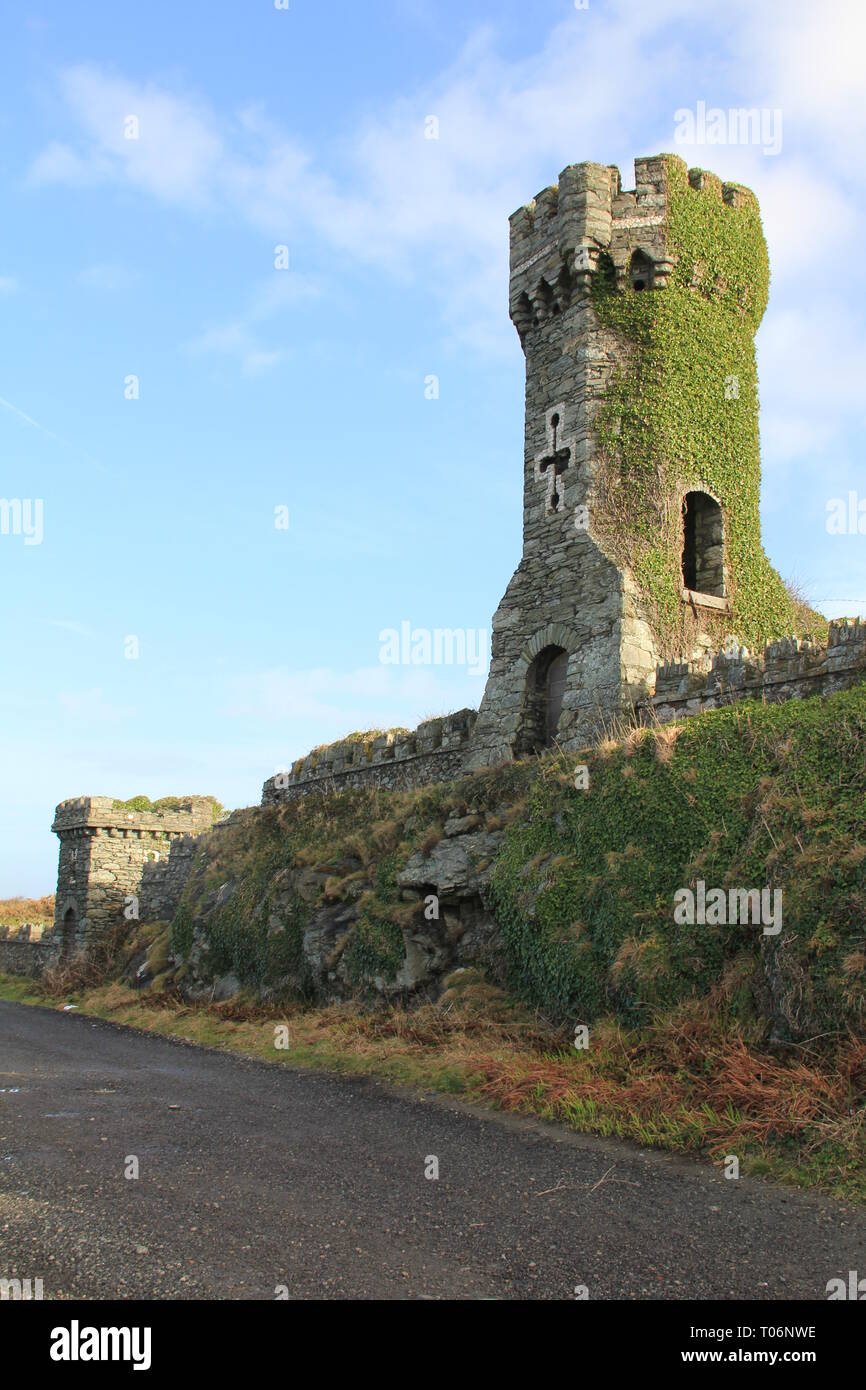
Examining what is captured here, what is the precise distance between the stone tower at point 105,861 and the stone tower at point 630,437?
49.2 feet

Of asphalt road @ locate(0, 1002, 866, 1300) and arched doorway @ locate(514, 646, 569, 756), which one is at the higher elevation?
arched doorway @ locate(514, 646, 569, 756)

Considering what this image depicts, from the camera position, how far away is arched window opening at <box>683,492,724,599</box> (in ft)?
61.0

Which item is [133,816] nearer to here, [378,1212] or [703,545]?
[703,545]

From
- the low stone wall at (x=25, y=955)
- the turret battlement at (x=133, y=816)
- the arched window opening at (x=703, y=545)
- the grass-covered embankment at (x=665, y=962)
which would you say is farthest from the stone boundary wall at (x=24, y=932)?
the arched window opening at (x=703, y=545)

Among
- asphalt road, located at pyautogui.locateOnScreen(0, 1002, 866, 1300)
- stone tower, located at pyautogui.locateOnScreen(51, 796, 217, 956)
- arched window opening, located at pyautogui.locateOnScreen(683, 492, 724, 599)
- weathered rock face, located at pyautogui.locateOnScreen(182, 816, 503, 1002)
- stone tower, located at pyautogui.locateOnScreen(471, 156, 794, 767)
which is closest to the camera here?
asphalt road, located at pyautogui.locateOnScreen(0, 1002, 866, 1300)

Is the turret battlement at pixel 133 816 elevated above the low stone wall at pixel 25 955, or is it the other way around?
the turret battlement at pixel 133 816

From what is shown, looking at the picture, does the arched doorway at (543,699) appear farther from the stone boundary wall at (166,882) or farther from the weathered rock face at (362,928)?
the stone boundary wall at (166,882)

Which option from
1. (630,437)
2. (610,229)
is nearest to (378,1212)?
(630,437)

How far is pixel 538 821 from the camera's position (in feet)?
44.6

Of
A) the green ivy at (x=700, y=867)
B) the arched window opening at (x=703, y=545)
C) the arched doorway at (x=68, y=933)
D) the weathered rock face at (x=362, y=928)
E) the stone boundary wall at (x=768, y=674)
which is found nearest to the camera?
the green ivy at (x=700, y=867)

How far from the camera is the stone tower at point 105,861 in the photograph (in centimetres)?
2886

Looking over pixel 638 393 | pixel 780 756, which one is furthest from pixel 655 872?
pixel 638 393

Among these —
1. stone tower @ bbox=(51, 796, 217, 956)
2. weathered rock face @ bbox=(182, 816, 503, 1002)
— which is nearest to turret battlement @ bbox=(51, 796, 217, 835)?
stone tower @ bbox=(51, 796, 217, 956)

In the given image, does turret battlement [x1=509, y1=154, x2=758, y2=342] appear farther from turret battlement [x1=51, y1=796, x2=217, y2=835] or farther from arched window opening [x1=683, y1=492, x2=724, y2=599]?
turret battlement [x1=51, y1=796, x2=217, y2=835]
